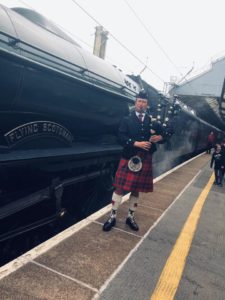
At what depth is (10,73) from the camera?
334 cm

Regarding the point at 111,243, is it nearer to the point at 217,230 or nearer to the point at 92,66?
the point at 217,230

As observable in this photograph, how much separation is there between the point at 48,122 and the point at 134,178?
1360mm

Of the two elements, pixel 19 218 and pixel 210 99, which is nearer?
pixel 19 218

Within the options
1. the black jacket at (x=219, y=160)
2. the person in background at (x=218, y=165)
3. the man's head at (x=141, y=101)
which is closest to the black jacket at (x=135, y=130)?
the man's head at (x=141, y=101)

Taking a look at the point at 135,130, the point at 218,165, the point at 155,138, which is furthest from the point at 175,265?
the point at 218,165

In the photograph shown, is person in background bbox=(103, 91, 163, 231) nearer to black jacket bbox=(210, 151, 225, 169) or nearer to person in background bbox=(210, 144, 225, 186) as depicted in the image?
person in background bbox=(210, 144, 225, 186)

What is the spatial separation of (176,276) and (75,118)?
2.68 m

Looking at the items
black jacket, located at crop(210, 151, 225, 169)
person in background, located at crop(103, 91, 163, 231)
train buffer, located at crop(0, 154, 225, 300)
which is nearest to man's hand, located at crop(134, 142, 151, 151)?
person in background, located at crop(103, 91, 163, 231)

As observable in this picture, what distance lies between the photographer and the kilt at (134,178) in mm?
4062

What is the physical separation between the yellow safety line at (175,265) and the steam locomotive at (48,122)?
5.09ft

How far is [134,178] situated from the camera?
13.3 ft

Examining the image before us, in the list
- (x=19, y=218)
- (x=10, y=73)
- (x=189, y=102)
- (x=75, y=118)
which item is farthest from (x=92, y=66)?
(x=189, y=102)

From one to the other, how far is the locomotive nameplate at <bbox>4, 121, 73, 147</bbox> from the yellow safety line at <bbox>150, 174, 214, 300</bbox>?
6.95 ft

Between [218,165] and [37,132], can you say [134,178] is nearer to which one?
[37,132]
